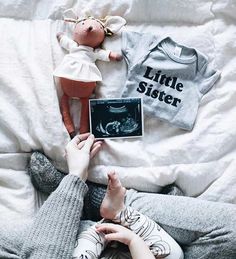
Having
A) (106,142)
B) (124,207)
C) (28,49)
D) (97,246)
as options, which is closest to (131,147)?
(106,142)

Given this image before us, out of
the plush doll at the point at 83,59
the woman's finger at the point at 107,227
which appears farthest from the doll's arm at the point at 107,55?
the woman's finger at the point at 107,227

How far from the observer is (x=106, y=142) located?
1318 mm

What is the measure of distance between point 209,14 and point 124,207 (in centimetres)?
57

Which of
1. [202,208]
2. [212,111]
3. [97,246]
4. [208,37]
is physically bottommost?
[97,246]

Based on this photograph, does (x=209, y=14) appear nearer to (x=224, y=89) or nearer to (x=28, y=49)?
(x=224, y=89)

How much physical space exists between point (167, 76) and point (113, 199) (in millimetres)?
363

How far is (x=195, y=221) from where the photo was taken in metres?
1.20

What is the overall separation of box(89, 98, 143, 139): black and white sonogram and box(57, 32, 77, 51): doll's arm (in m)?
0.16

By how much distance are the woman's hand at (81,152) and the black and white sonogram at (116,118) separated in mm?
31

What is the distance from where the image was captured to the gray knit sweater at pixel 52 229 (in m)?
1.16

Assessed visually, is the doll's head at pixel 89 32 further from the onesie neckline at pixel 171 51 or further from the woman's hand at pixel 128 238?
the woman's hand at pixel 128 238

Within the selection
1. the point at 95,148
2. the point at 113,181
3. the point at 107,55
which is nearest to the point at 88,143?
the point at 95,148

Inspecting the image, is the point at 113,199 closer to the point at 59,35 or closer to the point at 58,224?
the point at 58,224

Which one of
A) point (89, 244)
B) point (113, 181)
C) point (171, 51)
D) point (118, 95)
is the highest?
point (171, 51)
